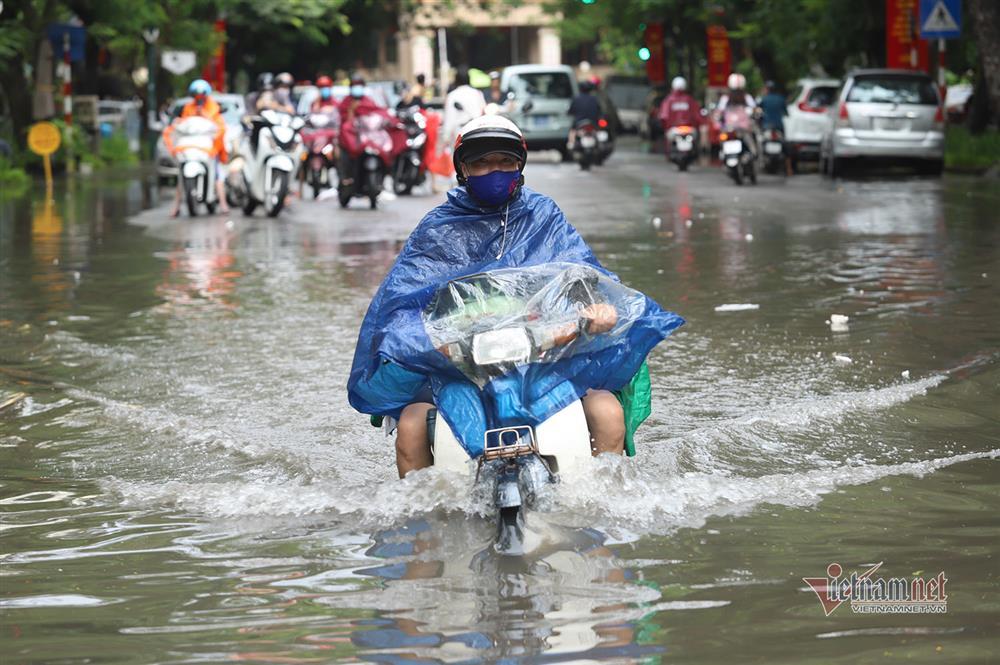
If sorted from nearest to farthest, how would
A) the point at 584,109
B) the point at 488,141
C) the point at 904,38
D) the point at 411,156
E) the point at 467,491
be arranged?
the point at 467,491 → the point at 488,141 → the point at 411,156 → the point at 904,38 → the point at 584,109

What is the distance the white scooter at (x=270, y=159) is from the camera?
21828 mm

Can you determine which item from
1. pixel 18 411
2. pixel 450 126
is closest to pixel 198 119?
pixel 450 126

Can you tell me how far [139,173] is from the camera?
3766cm

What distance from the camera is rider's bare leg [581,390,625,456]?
5848 mm

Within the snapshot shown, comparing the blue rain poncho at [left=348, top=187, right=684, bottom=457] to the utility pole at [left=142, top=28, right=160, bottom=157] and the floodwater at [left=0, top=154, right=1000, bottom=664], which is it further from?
the utility pole at [left=142, top=28, right=160, bottom=157]

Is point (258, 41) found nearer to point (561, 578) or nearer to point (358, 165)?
point (358, 165)

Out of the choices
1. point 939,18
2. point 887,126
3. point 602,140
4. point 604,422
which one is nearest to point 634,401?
point 604,422

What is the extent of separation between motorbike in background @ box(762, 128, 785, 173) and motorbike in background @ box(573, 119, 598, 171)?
3302mm

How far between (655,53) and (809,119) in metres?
→ 26.3

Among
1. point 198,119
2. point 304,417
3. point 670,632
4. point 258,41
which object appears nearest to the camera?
point 670,632

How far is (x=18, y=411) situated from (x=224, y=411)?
3.25ft

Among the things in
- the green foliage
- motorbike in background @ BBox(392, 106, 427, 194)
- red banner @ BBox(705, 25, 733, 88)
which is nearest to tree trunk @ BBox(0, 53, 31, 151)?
motorbike in background @ BBox(392, 106, 427, 194)

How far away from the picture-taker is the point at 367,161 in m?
23.3

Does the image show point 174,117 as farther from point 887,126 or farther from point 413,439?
point 413,439
